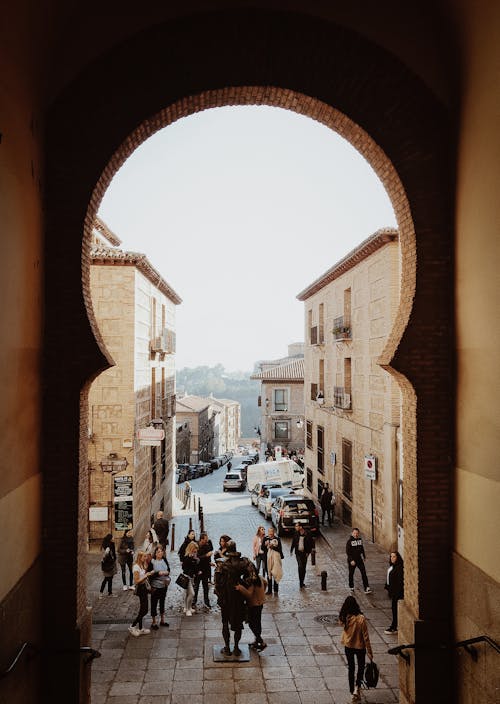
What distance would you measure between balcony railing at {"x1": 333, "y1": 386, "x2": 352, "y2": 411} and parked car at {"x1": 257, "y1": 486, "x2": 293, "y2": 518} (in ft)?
16.3

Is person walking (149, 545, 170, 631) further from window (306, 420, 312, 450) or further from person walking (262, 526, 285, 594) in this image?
window (306, 420, 312, 450)

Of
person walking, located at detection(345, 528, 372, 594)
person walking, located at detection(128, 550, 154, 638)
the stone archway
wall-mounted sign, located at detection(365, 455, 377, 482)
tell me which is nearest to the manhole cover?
person walking, located at detection(345, 528, 372, 594)

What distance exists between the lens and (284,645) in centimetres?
944

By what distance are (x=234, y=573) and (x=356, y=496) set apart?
13746 mm

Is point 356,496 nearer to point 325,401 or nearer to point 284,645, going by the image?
point 325,401

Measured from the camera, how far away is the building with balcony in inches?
2090

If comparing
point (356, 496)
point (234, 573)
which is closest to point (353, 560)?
point (234, 573)

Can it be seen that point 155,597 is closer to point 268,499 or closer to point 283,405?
point 268,499

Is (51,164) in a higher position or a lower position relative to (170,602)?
higher

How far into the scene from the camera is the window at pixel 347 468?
23.2m

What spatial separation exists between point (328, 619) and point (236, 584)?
9.44ft

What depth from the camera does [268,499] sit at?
84.7 feet

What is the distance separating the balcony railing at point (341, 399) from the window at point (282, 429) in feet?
95.3

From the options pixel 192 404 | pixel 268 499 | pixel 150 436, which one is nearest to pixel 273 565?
pixel 150 436
